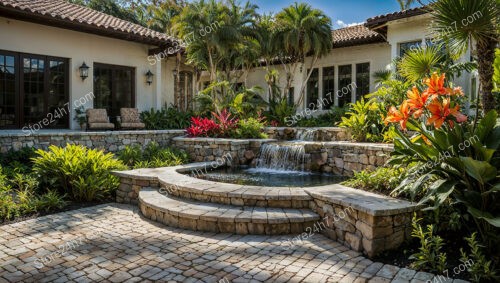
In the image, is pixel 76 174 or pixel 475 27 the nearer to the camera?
pixel 475 27

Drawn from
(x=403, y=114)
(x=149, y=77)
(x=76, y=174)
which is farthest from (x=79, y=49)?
(x=403, y=114)

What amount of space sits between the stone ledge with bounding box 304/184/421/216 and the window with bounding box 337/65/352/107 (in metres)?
10.8

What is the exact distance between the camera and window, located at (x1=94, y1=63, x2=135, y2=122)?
1266cm

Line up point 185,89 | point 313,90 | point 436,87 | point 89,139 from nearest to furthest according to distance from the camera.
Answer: point 436,87, point 89,139, point 313,90, point 185,89

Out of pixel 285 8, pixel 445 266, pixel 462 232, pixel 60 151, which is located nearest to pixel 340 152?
pixel 462 232

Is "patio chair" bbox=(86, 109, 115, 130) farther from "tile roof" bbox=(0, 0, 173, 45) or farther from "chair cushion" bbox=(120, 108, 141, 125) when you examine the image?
"tile roof" bbox=(0, 0, 173, 45)

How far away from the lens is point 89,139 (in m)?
9.54

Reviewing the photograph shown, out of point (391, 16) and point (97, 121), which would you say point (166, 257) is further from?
point (391, 16)

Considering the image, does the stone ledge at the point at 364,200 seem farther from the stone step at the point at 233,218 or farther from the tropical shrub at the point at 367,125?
the tropical shrub at the point at 367,125

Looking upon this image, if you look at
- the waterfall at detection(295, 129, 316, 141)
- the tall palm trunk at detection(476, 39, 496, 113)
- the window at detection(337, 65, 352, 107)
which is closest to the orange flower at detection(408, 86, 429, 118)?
the tall palm trunk at detection(476, 39, 496, 113)

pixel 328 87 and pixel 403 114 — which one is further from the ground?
pixel 328 87

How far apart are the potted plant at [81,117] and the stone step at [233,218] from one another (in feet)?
24.5

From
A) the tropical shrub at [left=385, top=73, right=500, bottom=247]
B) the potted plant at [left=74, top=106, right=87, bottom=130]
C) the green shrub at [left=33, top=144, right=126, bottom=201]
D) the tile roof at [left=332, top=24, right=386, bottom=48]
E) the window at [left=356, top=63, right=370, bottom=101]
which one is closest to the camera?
the tropical shrub at [left=385, top=73, right=500, bottom=247]

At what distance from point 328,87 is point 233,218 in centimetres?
1258
